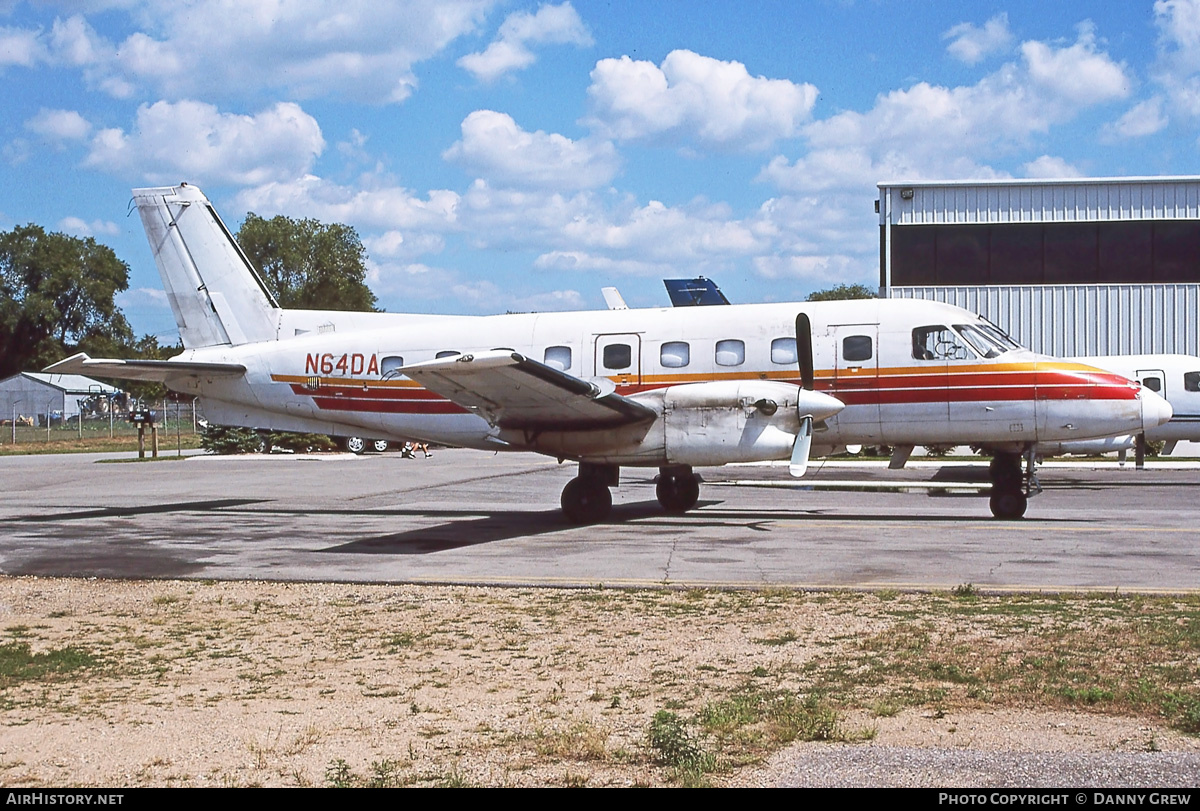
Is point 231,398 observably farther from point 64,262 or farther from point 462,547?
point 64,262

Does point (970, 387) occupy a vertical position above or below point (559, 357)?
below

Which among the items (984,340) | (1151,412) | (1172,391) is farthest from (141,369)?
(1172,391)

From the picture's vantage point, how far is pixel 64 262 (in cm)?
10569

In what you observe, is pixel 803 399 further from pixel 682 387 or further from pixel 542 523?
pixel 542 523

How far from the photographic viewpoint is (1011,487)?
18.1 m

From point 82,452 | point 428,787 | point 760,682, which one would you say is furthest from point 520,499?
point 82,452

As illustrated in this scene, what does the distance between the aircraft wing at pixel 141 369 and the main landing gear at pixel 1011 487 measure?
13.3 meters

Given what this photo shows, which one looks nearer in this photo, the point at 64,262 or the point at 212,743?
the point at 212,743

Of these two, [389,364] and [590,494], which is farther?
[389,364]

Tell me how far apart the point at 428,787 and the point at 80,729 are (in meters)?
A: 2.39

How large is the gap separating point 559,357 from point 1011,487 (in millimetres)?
7621

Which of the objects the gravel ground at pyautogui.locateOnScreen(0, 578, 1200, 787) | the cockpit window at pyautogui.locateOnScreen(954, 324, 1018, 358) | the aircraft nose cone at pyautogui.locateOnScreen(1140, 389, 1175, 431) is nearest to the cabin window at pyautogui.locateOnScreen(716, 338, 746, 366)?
the cockpit window at pyautogui.locateOnScreen(954, 324, 1018, 358)

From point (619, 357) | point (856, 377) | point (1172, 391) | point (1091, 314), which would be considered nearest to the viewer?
point (856, 377)

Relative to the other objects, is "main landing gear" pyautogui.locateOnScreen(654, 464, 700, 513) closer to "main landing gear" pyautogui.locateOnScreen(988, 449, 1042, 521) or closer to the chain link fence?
"main landing gear" pyautogui.locateOnScreen(988, 449, 1042, 521)
